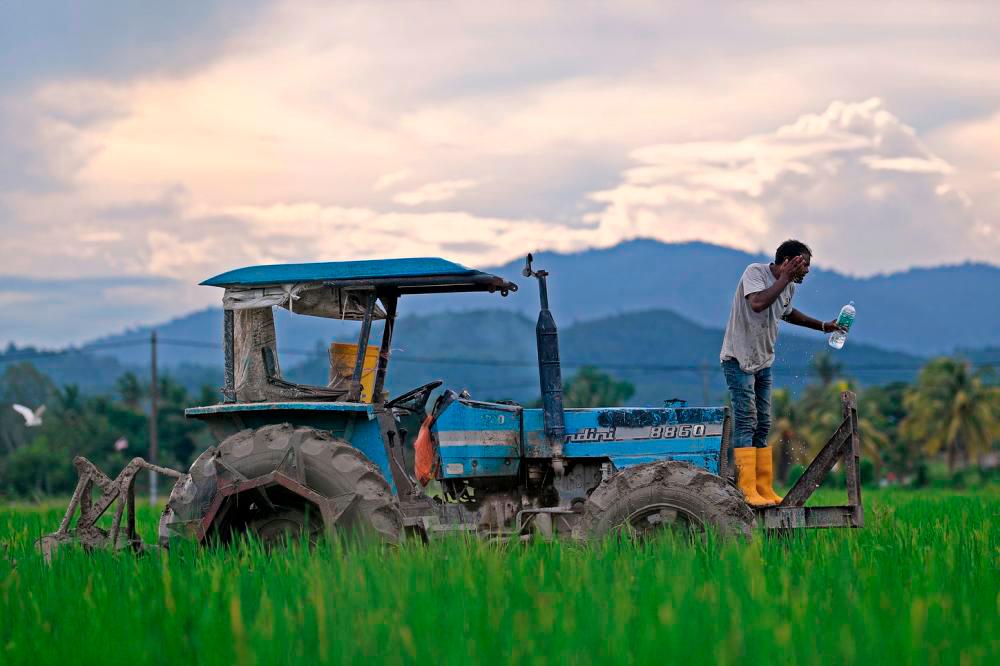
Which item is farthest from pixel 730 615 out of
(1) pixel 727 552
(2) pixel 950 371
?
(2) pixel 950 371

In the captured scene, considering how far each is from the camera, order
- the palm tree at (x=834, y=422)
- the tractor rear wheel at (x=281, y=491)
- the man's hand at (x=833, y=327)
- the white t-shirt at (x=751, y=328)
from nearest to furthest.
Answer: the tractor rear wheel at (x=281, y=491) → the white t-shirt at (x=751, y=328) → the man's hand at (x=833, y=327) → the palm tree at (x=834, y=422)

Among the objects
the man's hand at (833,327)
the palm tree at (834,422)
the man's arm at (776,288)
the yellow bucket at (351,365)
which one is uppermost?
the man's arm at (776,288)

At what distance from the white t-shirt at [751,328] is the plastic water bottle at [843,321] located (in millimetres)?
454

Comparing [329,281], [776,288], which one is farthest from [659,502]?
[329,281]

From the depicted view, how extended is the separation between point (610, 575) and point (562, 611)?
1.10 metres

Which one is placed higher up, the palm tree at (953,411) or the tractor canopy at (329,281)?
the tractor canopy at (329,281)

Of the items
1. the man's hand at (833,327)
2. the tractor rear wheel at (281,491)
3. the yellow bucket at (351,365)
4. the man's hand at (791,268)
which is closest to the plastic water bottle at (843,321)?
the man's hand at (833,327)

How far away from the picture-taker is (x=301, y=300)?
7695mm

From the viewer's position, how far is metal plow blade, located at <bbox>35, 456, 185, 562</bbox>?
773 cm

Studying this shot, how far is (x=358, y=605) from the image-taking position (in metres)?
5.05

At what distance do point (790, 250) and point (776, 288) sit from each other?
41 centimetres

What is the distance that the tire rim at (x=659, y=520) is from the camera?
23.5ft

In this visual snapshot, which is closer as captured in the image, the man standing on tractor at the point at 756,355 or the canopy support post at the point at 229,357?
the canopy support post at the point at 229,357

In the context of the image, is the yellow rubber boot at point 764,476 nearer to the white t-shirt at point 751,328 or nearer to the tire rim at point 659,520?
the white t-shirt at point 751,328
